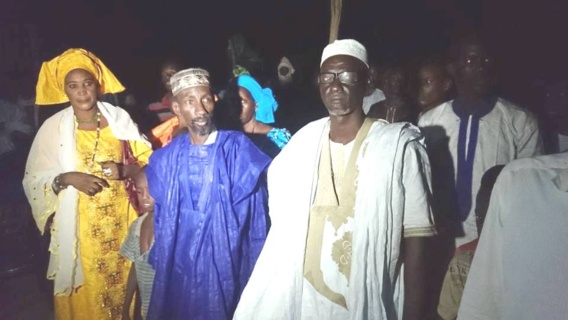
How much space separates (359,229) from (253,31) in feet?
33.2

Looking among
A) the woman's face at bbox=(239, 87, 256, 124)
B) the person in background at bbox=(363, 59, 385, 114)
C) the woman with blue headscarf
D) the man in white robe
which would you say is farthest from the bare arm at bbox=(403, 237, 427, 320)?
the person in background at bbox=(363, 59, 385, 114)

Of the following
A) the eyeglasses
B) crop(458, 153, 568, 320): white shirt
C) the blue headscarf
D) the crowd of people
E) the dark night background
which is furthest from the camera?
the dark night background

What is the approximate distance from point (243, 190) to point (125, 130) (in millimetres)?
1429

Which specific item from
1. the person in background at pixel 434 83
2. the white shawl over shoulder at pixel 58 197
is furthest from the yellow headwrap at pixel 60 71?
the person in background at pixel 434 83

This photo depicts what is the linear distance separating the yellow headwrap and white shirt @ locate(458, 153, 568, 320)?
11.4 ft

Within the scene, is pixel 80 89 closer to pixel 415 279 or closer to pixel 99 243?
pixel 99 243

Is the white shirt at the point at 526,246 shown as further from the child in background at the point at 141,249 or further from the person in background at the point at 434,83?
the person in background at the point at 434,83

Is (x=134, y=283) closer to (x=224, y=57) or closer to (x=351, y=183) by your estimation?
(x=351, y=183)

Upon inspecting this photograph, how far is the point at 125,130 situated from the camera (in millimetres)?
3791

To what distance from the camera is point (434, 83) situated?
4.68 meters

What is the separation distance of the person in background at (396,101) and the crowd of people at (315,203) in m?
0.32

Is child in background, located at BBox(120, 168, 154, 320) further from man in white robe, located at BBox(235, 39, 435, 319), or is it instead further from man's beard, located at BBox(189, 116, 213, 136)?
man in white robe, located at BBox(235, 39, 435, 319)

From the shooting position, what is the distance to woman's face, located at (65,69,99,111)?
359 centimetres

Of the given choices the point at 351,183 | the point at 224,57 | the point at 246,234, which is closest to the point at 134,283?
the point at 246,234
